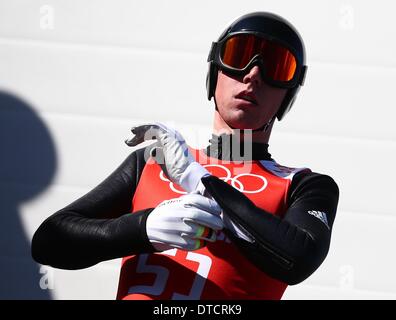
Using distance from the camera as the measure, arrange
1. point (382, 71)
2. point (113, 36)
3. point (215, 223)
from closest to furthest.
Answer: point (215, 223) < point (382, 71) < point (113, 36)

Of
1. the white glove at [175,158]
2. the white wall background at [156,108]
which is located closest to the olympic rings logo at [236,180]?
the white glove at [175,158]

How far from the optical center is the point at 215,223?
187 cm

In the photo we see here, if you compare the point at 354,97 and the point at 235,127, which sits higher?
the point at 235,127

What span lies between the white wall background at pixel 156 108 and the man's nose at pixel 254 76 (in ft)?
4.75

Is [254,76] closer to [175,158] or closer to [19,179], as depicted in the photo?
[175,158]

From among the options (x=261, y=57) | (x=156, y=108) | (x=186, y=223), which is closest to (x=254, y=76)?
(x=261, y=57)

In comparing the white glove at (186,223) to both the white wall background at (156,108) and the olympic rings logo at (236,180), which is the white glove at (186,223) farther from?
the white wall background at (156,108)

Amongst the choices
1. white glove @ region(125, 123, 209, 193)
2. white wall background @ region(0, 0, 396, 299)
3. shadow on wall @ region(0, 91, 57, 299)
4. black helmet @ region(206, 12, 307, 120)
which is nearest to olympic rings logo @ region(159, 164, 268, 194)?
white glove @ region(125, 123, 209, 193)

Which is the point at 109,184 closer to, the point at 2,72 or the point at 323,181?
the point at 323,181

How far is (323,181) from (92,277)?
196 centimetres

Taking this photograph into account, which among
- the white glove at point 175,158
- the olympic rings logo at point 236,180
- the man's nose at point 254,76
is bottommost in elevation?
the olympic rings logo at point 236,180

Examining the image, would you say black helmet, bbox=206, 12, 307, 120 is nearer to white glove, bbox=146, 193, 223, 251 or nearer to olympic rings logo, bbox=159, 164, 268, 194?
olympic rings logo, bbox=159, 164, 268, 194

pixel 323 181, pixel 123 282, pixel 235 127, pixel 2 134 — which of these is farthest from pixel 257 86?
pixel 2 134

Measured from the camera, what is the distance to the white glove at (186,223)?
6.10 ft
